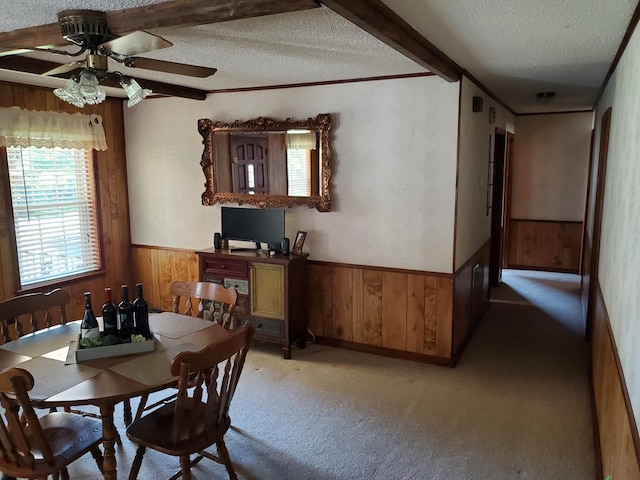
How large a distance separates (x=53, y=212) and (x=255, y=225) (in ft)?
5.92

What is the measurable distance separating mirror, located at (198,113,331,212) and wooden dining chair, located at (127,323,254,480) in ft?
6.81

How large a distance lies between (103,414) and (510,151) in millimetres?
6417

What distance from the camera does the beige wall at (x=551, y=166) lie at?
22.0ft

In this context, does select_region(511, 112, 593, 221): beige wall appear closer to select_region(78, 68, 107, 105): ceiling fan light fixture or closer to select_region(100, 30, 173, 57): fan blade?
select_region(100, 30, 173, 57): fan blade

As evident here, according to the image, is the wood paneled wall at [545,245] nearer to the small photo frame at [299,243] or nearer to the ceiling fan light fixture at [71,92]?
the small photo frame at [299,243]

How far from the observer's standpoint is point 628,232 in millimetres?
2043

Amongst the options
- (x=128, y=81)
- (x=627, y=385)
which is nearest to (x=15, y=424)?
(x=128, y=81)

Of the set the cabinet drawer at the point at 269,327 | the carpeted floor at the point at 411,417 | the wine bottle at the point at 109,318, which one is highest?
the wine bottle at the point at 109,318

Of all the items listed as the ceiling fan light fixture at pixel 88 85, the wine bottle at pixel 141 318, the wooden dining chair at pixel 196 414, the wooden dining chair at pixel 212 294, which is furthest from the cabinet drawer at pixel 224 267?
the ceiling fan light fixture at pixel 88 85

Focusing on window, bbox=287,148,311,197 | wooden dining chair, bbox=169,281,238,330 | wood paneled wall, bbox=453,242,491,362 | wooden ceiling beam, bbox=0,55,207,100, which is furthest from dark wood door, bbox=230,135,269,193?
Result: wood paneled wall, bbox=453,242,491,362

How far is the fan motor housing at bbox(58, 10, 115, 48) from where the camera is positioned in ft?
6.75

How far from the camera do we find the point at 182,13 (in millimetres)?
1938

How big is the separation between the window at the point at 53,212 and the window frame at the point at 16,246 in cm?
3

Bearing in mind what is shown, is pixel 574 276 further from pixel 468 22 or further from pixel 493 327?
pixel 468 22
